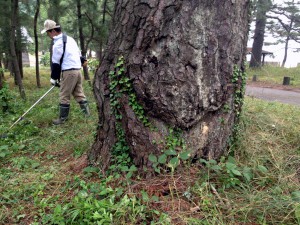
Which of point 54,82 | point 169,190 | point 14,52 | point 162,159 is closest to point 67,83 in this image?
point 54,82

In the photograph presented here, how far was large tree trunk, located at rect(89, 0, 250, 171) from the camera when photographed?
6.93ft

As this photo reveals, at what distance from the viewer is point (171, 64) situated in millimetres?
2121

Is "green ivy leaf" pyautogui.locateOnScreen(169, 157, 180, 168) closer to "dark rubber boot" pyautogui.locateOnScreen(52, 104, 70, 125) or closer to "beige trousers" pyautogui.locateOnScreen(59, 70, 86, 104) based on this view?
"dark rubber boot" pyautogui.locateOnScreen(52, 104, 70, 125)

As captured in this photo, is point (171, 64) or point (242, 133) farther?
point (242, 133)

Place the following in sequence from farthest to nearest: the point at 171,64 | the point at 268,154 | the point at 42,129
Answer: the point at 42,129
the point at 268,154
the point at 171,64

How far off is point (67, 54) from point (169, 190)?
3.55 meters

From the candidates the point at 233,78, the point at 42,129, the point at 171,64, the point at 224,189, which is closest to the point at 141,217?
the point at 224,189

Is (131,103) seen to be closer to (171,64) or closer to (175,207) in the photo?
(171,64)

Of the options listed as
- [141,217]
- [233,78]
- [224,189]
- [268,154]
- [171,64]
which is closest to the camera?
[141,217]

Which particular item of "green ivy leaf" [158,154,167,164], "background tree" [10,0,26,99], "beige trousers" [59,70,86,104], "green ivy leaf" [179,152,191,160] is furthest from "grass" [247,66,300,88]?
"green ivy leaf" [158,154,167,164]

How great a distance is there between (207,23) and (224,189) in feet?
4.55

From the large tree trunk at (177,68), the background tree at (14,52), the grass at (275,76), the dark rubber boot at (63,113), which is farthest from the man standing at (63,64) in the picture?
the grass at (275,76)

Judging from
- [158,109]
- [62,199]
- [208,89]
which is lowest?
[62,199]

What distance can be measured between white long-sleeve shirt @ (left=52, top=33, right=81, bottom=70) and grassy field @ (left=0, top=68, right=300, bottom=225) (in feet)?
7.00
